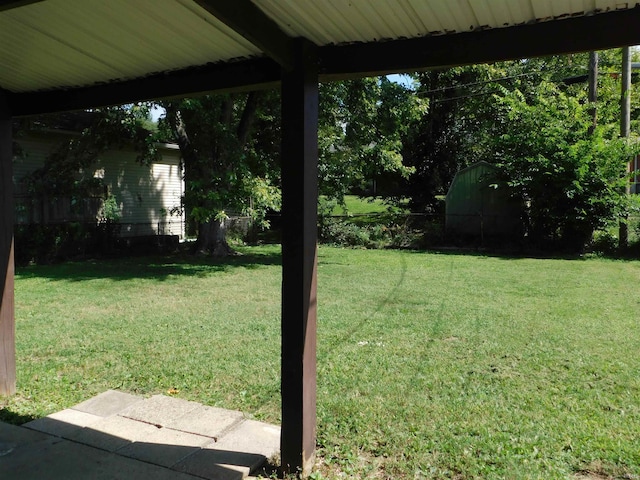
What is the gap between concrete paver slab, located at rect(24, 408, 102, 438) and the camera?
3.28m

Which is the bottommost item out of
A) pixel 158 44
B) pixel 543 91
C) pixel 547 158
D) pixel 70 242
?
pixel 70 242

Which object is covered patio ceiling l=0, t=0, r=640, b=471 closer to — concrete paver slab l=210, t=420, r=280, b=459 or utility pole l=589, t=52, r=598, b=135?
concrete paver slab l=210, t=420, r=280, b=459

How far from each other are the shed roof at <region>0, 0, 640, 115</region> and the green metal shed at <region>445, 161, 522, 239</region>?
13.5 meters

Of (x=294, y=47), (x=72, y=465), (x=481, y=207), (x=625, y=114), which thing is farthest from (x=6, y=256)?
(x=625, y=114)

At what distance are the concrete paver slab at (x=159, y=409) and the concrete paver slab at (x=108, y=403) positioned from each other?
0.26 ft

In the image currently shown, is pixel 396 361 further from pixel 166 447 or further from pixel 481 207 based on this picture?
pixel 481 207

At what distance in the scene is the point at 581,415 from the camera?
3.56 m

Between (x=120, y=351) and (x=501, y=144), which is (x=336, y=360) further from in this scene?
(x=501, y=144)

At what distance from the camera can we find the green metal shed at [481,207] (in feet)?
51.5

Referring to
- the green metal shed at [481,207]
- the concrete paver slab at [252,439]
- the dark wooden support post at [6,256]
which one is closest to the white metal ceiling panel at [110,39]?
the dark wooden support post at [6,256]

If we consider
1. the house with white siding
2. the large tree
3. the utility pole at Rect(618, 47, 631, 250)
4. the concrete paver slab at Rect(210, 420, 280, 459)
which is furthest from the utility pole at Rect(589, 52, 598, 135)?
the concrete paver slab at Rect(210, 420, 280, 459)

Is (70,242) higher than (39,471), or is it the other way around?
(70,242)

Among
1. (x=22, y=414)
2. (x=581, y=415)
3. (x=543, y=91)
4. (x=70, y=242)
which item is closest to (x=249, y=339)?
(x=22, y=414)

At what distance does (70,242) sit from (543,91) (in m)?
15.0
